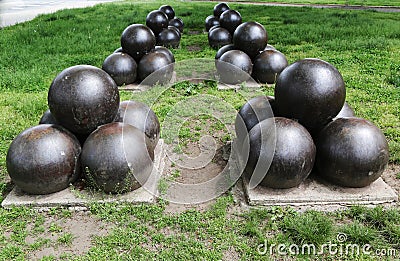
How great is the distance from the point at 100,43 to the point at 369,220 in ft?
37.3

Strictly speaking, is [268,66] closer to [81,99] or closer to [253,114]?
[253,114]

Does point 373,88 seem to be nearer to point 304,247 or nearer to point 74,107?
point 304,247

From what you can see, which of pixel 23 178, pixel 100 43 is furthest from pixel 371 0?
pixel 23 178

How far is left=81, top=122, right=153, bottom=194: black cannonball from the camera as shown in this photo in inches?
187

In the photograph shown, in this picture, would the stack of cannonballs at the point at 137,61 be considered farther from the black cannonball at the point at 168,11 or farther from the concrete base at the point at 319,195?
the black cannonball at the point at 168,11

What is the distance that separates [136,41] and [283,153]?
5649 mm

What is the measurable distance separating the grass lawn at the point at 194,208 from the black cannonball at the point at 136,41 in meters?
1.18

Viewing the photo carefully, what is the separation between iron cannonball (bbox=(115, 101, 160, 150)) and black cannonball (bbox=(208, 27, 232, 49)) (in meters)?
7.64

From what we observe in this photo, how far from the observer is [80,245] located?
424 cm

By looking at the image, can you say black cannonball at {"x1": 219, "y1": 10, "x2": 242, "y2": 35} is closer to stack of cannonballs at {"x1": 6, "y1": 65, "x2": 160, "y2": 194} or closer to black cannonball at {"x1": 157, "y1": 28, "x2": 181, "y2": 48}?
black cannonball at {"x1": 157, "y1": 28, "x2": 181, "y2": 48}

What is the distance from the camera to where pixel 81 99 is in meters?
4.88

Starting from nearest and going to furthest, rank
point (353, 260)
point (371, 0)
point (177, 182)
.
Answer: point (353, 260)
point (177, 182)
point (371, 0)

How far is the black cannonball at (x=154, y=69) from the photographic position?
942 centimetres

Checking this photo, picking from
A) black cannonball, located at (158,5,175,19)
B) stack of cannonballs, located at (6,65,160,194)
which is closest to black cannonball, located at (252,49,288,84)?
stack of cannonballs, located at (6,65,160,194)
